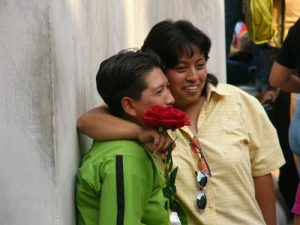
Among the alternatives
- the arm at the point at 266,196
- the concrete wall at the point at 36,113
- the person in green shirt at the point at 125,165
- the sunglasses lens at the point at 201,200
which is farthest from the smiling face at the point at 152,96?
the arm at the point at 266,196

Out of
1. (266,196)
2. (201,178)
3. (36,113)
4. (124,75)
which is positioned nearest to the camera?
(36,113)

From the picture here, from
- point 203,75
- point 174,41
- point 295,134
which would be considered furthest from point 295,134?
point 174,41

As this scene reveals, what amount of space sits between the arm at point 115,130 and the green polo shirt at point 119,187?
3 centimetres

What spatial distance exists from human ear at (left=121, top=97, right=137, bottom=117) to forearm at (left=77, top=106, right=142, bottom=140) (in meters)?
0.04

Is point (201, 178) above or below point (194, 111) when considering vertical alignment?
below

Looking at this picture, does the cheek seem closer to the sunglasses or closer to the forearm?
the sunglasses

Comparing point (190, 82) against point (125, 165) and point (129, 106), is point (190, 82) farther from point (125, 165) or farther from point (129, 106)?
point (125, 165)

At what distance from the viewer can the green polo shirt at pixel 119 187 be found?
289 centimetres

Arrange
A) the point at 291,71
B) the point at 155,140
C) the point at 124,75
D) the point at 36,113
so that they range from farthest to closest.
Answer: the point at 291,71
the point at 124,75
the point at 155,140
the point at 36,113

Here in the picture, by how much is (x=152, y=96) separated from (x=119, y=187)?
44 cm

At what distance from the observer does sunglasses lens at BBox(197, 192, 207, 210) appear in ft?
11.4

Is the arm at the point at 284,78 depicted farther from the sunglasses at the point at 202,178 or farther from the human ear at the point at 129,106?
the human ear at the point at 129,106

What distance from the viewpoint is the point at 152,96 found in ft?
10.4

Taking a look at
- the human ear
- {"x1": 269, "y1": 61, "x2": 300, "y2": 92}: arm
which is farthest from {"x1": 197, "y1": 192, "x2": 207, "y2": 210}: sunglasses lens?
{"x1": 269, "y1": 61, "x2": 300, "y2": 92}: arm
